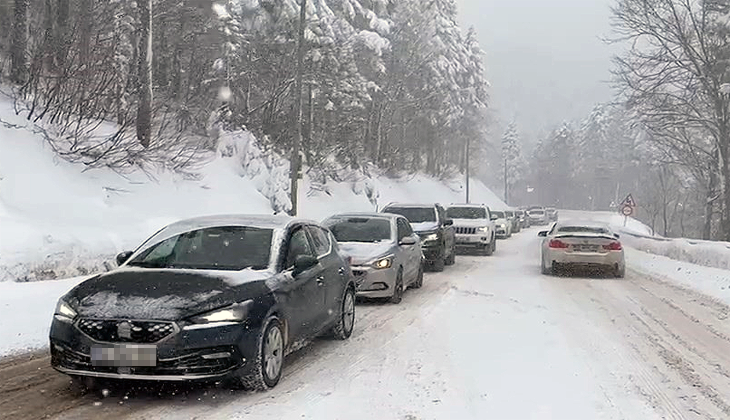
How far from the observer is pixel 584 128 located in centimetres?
12975

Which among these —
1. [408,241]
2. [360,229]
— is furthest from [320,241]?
[360,229]

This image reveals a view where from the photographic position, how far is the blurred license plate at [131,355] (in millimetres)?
5617

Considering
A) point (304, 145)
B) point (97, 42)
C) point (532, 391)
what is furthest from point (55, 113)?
point (304, 145)

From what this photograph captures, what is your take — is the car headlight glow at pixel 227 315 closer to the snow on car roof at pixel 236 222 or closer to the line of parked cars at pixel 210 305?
the line of parked cars at pixel 210 305

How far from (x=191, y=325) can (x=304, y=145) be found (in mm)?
28562

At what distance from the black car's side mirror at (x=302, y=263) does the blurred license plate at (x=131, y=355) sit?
1913 millimetres

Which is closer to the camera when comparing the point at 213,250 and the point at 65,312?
the point at 65,312

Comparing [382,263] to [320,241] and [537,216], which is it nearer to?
[320,241]

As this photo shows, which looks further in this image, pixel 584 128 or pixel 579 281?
pixel 584 128

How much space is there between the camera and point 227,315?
5.92m

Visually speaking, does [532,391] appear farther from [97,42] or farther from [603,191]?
[603,191]

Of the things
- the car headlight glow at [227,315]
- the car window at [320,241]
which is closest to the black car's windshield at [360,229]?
the car window at [320,241]

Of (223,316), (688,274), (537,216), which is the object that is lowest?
(537,216)

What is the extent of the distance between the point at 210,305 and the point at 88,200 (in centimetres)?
1035
